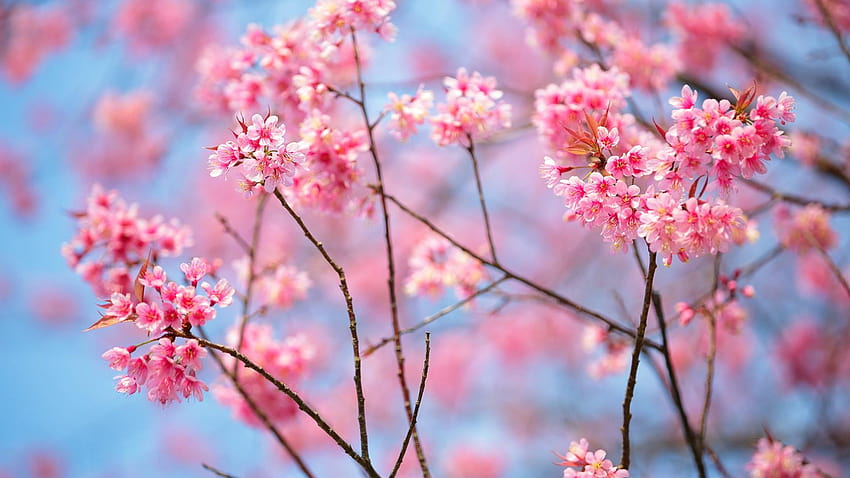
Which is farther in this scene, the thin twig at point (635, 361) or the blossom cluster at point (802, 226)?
the blossom cluster at point (802, 226)

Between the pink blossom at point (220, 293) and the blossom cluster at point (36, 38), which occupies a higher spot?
the blossom cluster at point (36, 38)

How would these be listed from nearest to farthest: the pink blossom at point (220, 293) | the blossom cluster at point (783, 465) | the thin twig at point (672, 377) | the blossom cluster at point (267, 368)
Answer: the pink blossom at point (220, 293), the thin twig at point (672, 377), the blossom cluster at point (783, 465), the blossom cluster at point (267, 368)

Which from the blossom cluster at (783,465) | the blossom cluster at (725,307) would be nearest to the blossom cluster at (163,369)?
the blossom cluster at (725,307)

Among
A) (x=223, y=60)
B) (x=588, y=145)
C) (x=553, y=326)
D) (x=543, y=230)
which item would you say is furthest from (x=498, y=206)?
(x=588, y=145)

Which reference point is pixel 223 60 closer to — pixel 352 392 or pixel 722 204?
pixel 722 204

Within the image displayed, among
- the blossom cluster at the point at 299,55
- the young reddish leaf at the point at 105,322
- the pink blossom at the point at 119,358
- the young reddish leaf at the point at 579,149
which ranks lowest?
the pink blossom at the point at 119,358

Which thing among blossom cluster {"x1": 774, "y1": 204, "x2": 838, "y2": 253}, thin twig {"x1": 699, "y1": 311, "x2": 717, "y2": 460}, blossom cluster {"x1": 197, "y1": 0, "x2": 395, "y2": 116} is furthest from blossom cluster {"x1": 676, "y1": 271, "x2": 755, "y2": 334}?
blossom cluster {"x1": 197, "y1": 0, "x2": 395, "y2": 116}

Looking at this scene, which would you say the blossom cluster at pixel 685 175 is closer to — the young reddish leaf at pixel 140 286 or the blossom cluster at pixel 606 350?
the young reddish leaf at pixel 140 286

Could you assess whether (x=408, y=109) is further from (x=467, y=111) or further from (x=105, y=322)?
A: (x=105, y=322)
